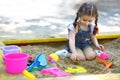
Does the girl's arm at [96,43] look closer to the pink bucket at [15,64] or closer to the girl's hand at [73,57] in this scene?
the girl's hand at [73,57]

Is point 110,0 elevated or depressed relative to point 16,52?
depressed

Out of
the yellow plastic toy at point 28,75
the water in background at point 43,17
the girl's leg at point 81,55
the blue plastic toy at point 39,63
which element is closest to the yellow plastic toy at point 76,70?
the blue plastic toy at point 39,63

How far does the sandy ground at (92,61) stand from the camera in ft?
10.7

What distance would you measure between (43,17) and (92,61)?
2.53 meters

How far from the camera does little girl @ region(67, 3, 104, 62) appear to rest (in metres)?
3.45

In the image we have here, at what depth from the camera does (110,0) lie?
796cm

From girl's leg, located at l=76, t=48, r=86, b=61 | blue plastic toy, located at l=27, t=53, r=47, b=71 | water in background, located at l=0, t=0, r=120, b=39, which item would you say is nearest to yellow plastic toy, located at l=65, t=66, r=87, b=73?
A: blue plastic toy, located at l=27, t=53, r=47, b=71

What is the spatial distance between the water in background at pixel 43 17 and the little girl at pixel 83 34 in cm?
40

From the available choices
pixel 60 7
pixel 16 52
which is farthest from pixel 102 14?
pixel 16 52

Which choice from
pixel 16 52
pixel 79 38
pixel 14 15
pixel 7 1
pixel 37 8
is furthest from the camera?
pixel 7 1

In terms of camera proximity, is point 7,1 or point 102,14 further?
point 7,1

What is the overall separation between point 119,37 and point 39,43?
0.92 meters

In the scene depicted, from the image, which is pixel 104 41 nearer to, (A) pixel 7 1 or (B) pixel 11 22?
(B) pixel 11 22

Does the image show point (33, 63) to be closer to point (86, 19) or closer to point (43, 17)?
point (86, 19)
